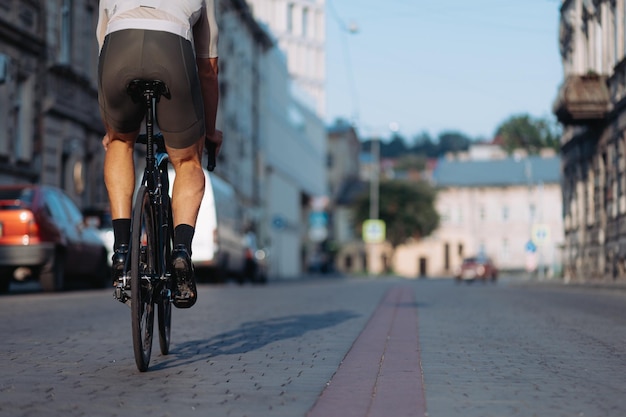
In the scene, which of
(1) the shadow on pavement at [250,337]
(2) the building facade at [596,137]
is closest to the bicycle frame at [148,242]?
(1) the shadow on pavement at [250,337]

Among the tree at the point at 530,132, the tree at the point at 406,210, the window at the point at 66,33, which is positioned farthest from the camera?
the tree at the point at 406,210

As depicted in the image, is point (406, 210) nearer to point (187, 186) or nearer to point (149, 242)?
point (187, 186)

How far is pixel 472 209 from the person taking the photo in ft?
350

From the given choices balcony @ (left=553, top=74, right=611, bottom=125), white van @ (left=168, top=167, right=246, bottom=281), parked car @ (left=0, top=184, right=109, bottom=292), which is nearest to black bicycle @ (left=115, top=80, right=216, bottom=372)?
parked car @ (left=0, top=184, right=109, bottom=292)

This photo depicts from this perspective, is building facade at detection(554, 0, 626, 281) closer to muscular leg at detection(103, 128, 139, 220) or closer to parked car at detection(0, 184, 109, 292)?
parked car at detection(0, 184, 109, 292)

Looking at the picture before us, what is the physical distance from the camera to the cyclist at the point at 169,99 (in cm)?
593

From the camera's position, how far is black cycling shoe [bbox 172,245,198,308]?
6105mm

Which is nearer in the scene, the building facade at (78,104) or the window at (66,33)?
the building facade at (78,104)

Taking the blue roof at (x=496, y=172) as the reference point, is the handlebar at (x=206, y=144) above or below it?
below

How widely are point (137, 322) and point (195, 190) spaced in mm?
987

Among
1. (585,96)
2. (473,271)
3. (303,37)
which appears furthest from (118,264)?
(303,37)

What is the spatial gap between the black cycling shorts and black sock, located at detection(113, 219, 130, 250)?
1.65ft

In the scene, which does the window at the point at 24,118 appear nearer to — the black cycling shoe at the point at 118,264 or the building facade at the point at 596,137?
the building facade at the point at 596,137

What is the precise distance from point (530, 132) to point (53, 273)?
47785mm
